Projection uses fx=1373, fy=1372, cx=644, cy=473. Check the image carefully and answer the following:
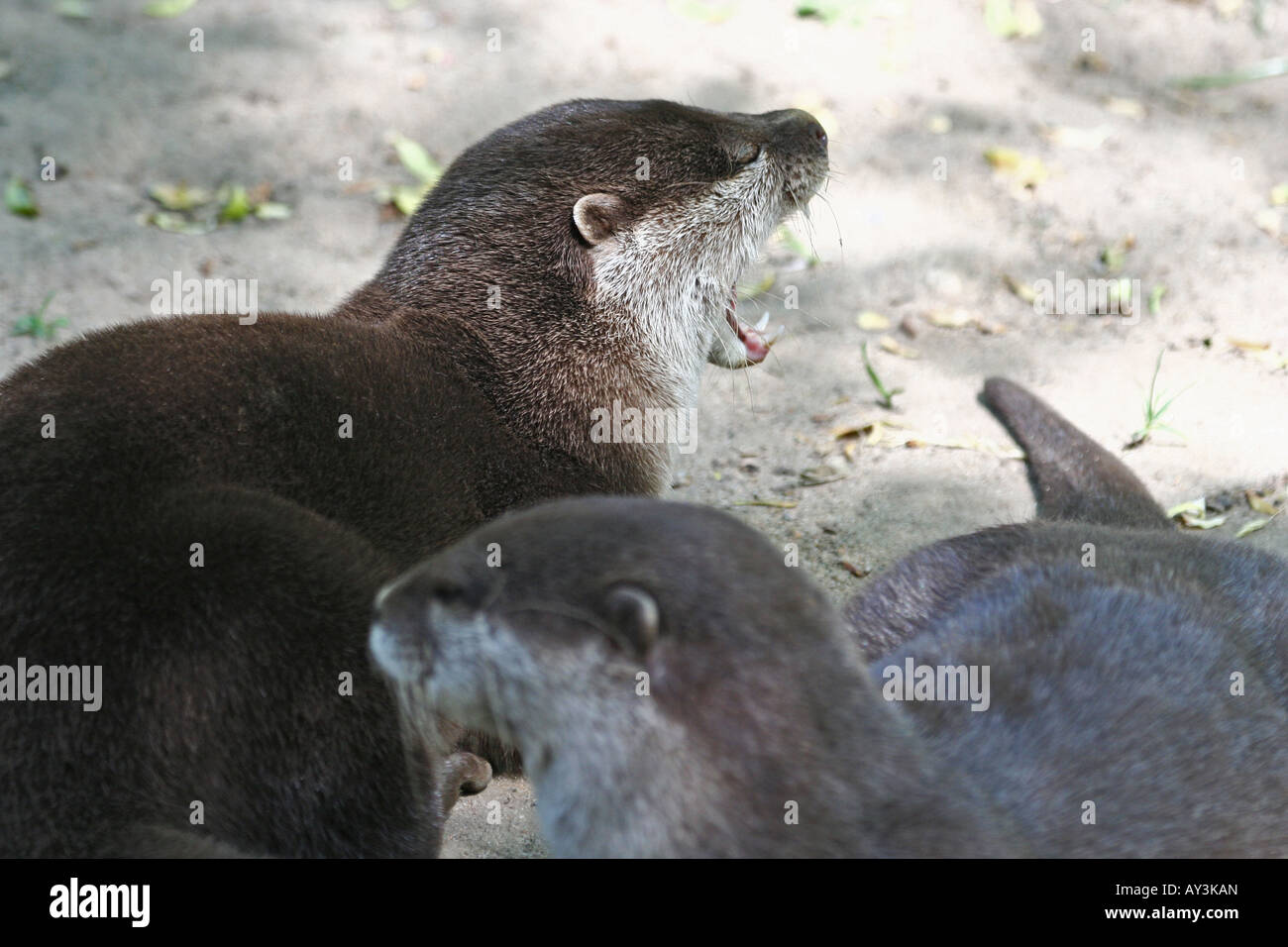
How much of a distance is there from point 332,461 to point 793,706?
1.10m

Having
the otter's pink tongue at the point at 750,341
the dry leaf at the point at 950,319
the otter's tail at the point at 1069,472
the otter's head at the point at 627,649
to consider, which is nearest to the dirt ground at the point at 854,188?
the dry leaf at the point at 950,319

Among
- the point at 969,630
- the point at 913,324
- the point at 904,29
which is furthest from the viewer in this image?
the point at 904,29

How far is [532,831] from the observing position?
268 centimetres

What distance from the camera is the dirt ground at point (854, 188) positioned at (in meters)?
3.80

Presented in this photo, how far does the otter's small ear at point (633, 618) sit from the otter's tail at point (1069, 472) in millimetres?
1723

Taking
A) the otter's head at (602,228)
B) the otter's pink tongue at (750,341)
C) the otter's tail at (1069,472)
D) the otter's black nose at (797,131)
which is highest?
the otter's black nose at (797,131)

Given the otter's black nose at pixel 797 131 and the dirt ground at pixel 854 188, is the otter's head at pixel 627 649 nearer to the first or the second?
the dirt ground at pixel 854 188

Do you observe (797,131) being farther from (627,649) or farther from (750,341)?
(627,649)

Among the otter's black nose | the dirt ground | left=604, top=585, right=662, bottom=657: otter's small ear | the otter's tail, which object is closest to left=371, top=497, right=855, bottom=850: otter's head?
left=604, top=585, right=662, bottom=657: otter's small ear

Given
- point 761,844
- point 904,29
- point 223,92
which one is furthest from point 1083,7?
point 761,844

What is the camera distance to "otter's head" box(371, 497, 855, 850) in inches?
71.5
